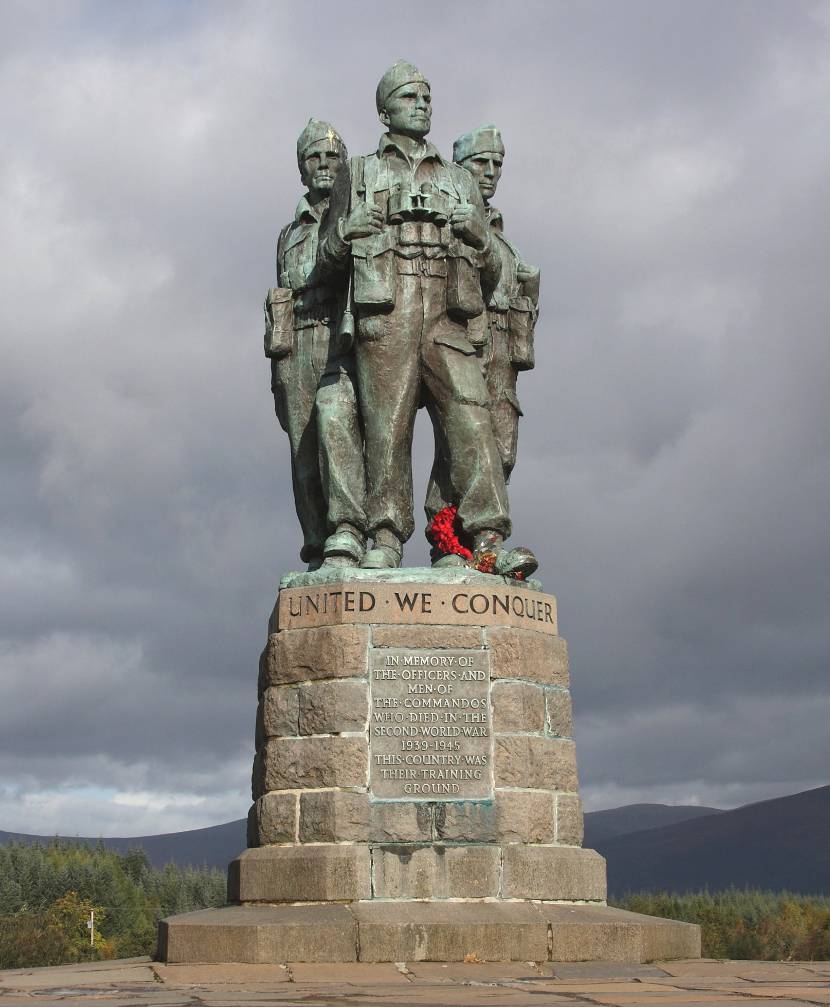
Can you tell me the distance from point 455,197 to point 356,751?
14.2 ft

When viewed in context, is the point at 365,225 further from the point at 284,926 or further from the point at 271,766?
the point at 284,926

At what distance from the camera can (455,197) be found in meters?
11.3

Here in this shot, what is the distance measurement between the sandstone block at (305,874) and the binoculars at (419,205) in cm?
471

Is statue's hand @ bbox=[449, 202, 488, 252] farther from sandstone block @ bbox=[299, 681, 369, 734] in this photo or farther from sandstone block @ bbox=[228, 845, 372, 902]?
sandstone block @ bbox=[228, 845, 372, 902]

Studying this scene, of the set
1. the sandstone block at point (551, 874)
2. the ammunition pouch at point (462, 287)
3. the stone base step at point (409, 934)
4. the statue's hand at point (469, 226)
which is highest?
the statue's hand at point (469, 226)

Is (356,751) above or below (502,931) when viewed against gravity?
above

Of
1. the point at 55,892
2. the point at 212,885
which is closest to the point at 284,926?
the point at 55,892

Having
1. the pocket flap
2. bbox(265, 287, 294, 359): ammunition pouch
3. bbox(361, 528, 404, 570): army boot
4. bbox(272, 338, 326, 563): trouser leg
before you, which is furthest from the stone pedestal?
bbox(265, 287, 294, 359): ammunition pouch

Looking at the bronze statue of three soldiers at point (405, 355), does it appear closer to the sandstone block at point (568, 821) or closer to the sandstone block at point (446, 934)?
the sandstone block at point (568, 821)

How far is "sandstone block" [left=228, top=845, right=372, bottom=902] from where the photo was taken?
9.47m

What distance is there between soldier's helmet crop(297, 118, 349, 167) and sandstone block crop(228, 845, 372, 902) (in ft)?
19.6

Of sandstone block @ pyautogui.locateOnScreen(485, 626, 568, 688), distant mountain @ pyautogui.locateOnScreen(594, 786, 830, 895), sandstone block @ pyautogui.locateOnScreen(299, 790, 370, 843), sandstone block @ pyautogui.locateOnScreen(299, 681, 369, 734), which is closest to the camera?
sandstone block @ pyautogui.locateOnScreen(299, 790, 370, 843)

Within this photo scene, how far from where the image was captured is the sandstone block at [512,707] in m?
10.2

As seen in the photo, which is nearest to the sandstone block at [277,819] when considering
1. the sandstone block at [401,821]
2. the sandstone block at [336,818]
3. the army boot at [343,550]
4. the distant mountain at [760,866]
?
the sandstone block at [336,818]
